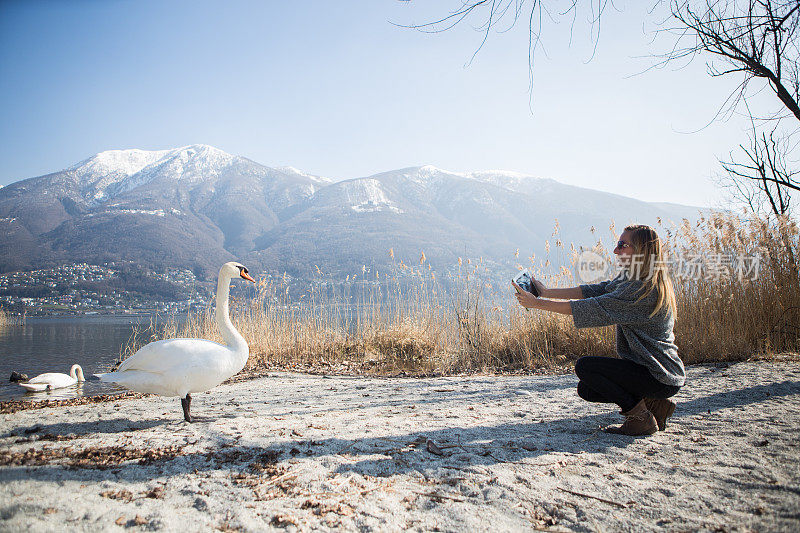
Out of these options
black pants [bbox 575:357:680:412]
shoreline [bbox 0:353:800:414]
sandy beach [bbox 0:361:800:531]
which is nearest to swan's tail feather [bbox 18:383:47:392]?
shoreline [bbox 0:353:800:414]

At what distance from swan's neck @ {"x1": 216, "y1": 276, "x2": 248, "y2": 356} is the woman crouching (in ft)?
8.52

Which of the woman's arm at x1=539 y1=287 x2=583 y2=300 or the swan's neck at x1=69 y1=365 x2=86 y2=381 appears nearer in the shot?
the woman's arm at x1=539 y1=287 x2=583 y2=300

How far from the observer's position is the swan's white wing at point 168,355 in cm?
346

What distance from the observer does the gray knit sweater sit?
2.91m

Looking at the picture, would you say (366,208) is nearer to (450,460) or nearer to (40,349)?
(40,349)

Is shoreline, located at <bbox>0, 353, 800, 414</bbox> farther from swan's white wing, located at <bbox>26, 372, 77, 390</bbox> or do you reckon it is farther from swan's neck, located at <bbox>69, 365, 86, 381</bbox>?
swan's neck, located at <bbox>69, 365, 86, 381</bbox>

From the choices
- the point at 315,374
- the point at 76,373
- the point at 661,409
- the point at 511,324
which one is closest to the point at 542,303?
the point at 661,409

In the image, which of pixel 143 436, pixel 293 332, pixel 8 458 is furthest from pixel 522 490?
pixel 293 332

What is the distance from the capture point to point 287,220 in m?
155

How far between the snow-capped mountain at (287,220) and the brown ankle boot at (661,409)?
3452 inches

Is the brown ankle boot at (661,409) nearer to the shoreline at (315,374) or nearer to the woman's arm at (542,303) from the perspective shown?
the woman's arm at (542,303)

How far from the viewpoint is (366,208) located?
159m

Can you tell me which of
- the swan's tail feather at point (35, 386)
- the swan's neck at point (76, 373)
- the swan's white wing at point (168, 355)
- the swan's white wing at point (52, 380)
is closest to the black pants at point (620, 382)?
the swan's white wing at point (168, 355)

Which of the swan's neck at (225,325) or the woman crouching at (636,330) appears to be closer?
the woman crouching at (636,330)
